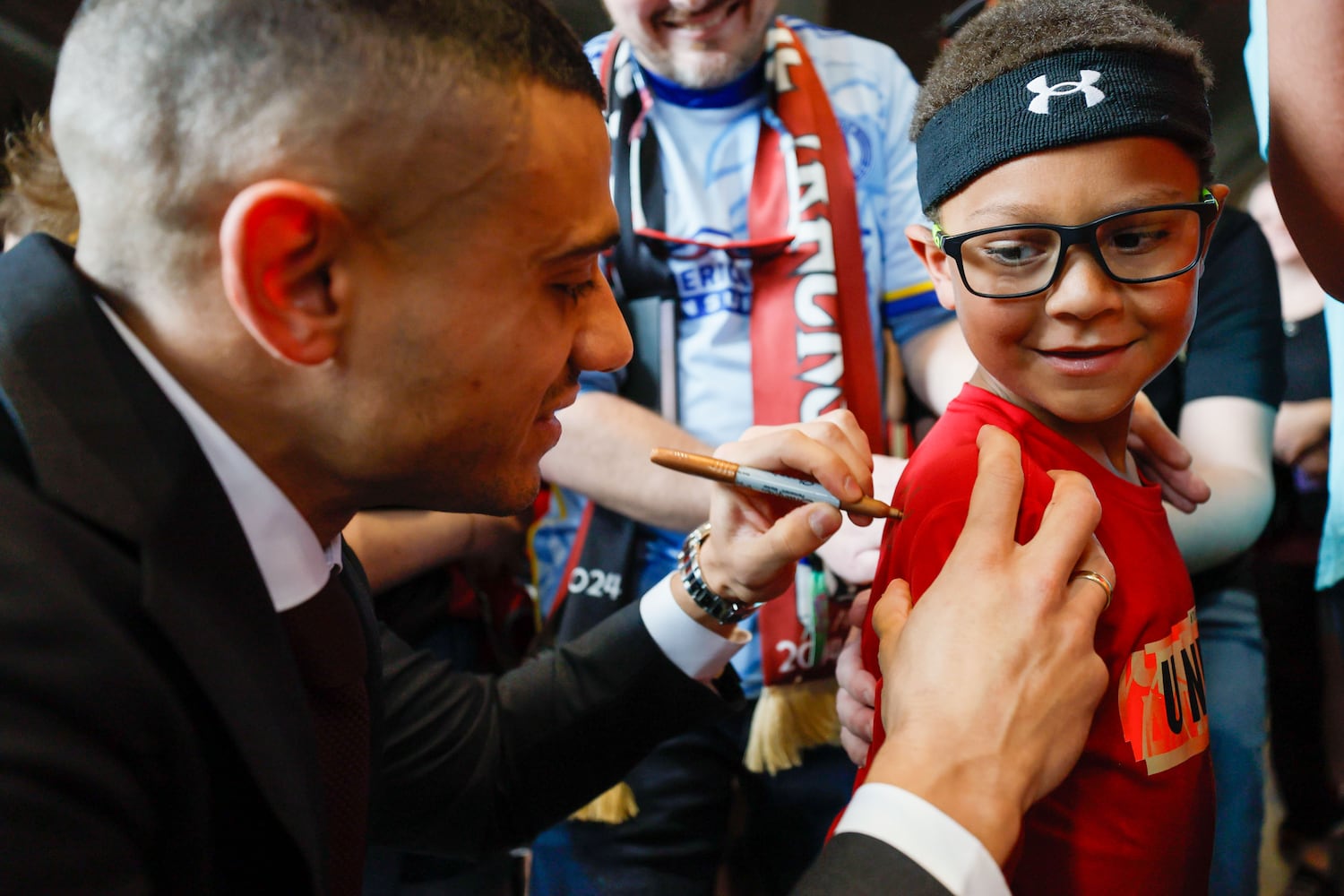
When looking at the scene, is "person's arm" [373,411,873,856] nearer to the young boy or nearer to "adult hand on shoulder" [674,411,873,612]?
"adult hand on shoulder" [674,411,873,612]

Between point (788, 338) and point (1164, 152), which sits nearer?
point (1164, 152)

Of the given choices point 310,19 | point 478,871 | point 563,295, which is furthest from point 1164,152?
point 478,871

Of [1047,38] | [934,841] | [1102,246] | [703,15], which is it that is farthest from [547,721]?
[703,15]

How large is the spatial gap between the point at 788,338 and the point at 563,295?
0.60m

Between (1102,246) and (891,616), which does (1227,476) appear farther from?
(891,616)

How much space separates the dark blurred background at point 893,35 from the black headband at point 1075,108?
0.52 ft

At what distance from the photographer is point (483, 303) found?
2.24 ft

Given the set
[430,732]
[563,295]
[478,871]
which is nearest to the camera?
[563,295]

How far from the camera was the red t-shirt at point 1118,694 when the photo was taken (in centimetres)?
73

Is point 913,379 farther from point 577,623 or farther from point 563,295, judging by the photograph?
point 563,295

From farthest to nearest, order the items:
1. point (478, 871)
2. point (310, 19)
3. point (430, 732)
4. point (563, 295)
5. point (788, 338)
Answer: point (478, 871)
point (788, 338)
point (430, 732)
point (563, 295)
point (310, 19)

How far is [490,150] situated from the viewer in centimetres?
66

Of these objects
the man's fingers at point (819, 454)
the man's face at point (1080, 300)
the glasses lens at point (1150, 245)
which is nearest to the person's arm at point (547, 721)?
the man's fingers at point (819, 454)

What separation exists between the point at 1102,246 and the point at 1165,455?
37 centimetres
